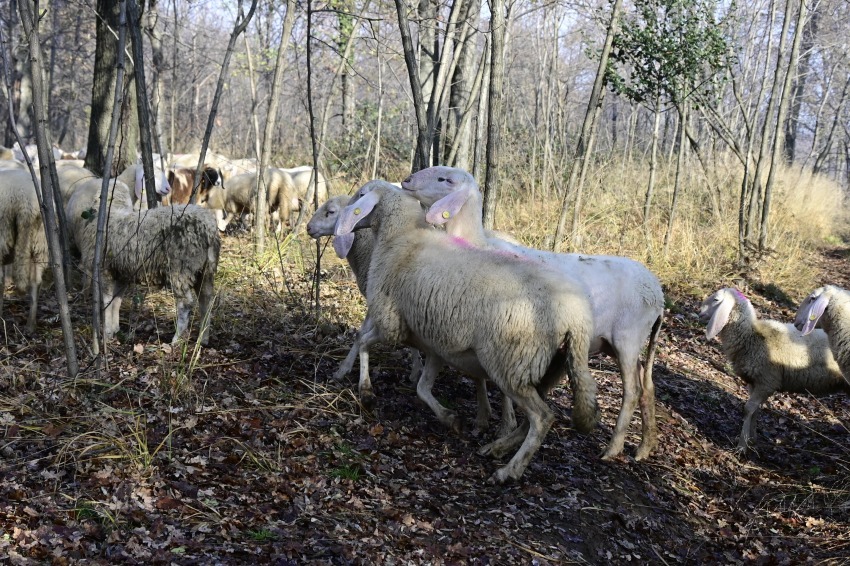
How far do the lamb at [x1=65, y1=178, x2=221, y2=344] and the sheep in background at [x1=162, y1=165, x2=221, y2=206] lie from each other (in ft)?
20.6

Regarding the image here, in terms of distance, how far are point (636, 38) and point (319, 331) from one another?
780cm

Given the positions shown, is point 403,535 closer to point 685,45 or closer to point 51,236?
point 51,236

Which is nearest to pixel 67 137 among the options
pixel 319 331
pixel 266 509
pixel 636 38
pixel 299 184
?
pixel 299 184

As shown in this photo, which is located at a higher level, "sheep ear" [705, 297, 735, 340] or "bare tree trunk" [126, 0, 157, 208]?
"bare tree trunk" [126, 0, 157, 208]

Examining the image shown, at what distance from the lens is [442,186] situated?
5.70m

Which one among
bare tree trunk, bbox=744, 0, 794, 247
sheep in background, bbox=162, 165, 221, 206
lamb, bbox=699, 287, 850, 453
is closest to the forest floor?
lamb, bbox=699, 287, 850, 453

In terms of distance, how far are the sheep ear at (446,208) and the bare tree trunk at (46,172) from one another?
2.31 meters

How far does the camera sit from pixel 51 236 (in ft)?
15.0

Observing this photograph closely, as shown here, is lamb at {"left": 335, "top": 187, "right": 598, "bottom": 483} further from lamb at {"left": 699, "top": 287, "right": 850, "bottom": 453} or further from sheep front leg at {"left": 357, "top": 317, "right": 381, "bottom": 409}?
lamb at {"left": 699, "top": 287, "right": 850, "bottom": 453}

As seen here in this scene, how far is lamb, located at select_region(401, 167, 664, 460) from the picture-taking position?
17.6ft

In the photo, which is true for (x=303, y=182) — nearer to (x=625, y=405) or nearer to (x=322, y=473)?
(x=625, y=405)

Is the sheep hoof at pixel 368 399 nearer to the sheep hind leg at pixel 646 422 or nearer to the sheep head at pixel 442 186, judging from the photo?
the sheep head at pixel 442 186

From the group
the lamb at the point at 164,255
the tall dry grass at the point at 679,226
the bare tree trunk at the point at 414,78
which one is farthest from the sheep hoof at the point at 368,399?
the tall dry grass at the point at 679,226

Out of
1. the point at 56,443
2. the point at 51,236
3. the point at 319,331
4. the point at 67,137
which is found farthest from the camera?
the point at 67,137
